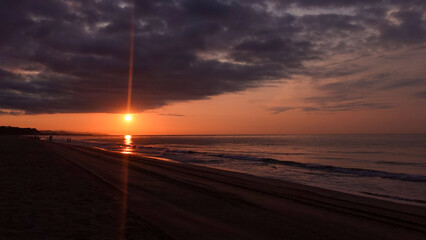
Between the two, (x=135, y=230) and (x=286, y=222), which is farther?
(x=286, y=222)

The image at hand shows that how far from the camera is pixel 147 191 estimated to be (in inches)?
477

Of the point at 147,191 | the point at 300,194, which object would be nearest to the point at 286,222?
the point at 300,194

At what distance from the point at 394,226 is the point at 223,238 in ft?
16.0

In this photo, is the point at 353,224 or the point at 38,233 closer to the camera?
the point at 38,233

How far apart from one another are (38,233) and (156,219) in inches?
109

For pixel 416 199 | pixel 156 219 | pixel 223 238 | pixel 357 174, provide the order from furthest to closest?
→ pixel 357 174, pixel 416 199, pixel 156 219, pixel 223 238

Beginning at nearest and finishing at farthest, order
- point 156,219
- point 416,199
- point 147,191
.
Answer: point 156,219
point 147,191
point 416,199

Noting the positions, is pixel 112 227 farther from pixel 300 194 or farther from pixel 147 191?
pixel 300 194

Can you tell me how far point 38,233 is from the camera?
576 cm

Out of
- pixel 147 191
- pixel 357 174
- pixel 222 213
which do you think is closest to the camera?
pixel 222 213

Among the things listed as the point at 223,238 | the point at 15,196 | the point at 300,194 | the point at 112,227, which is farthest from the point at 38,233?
the point at 300,194

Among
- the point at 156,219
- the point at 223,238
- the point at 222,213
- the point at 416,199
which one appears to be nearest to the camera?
Answer: the point at 223,238

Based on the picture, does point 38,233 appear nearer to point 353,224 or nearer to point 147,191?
point 147,191

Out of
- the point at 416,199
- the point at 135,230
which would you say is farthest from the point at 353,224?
the point at 416,199
